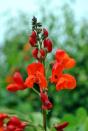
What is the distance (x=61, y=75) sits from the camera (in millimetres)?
2600

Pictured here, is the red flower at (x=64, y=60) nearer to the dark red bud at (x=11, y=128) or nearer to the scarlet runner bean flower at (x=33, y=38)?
the scarlet runner bean flower at (x=33, y=38)

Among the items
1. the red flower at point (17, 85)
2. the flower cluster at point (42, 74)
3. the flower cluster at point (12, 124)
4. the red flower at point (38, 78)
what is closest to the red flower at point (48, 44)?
the flower cluster at point (42, 74)

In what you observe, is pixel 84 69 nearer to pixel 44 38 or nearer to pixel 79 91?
pixel 79 91

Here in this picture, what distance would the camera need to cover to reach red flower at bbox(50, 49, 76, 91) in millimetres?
2510

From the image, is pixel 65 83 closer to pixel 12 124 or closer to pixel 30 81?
pixel 30 81

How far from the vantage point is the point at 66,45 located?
7270 millimetres

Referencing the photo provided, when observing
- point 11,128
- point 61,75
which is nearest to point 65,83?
point 61,75

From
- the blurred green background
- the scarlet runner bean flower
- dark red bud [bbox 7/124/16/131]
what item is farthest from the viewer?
the blurred green background

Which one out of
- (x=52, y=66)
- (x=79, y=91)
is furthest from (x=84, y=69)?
(x=52, y=66)

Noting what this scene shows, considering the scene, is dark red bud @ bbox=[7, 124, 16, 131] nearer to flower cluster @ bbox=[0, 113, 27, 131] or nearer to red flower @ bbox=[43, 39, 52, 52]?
flower cluster @ bbox=[0, 113, 27, 131]

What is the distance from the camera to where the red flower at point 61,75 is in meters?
2.51

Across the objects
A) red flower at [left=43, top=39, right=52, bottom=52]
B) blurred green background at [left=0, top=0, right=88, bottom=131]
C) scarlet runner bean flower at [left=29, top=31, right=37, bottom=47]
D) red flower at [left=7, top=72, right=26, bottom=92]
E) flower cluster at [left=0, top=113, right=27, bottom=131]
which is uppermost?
blurred green background at [left=0, top=0, right=88, bottom=131]

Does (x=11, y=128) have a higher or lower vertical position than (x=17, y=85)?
lower

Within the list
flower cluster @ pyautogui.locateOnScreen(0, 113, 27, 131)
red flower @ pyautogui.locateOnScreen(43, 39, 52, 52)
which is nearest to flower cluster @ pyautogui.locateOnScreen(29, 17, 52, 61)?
red flower @ pyautogui.locateOnScreen(43, 39, 52, 52)
